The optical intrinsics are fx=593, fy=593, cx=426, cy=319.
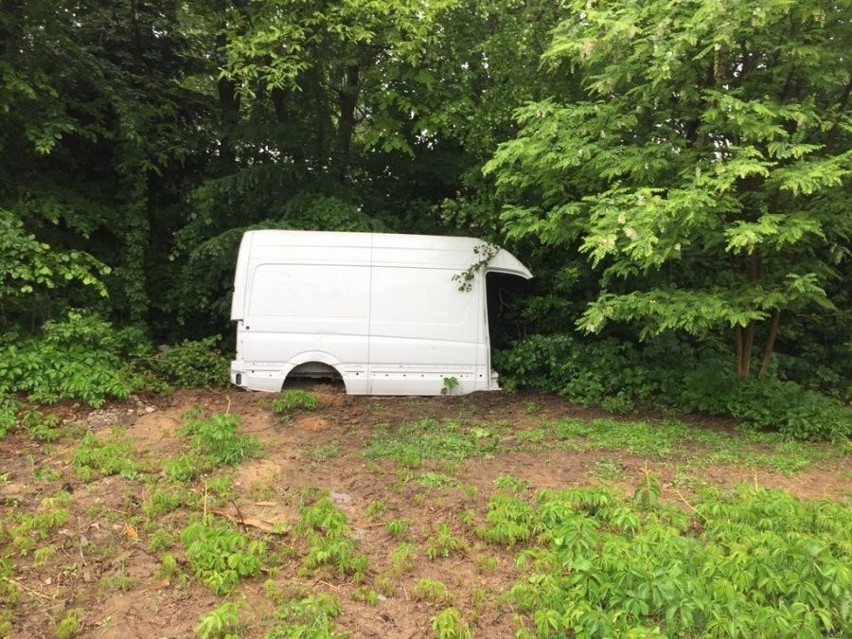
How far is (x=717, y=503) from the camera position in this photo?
4438mm

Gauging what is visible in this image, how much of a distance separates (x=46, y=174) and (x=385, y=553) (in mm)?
9109

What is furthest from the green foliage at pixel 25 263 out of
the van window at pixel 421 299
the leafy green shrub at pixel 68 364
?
the van window at pixel 421 299

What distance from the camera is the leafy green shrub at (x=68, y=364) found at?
708 cm

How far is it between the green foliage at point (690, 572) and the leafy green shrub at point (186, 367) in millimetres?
5751

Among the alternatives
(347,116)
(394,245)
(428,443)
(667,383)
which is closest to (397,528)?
(428,443)

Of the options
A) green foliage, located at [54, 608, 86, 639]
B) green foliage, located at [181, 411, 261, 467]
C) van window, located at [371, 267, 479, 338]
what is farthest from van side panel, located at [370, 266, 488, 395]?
green foliage, located at [54, 608, 86, 639]

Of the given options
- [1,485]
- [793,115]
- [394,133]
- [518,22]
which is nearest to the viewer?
[1,485]

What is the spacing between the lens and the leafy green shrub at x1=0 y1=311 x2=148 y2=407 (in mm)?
7078

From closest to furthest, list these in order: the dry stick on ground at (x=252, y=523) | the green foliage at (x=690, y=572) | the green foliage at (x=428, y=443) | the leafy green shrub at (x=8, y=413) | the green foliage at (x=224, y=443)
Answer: the green foliage at (x=690, y=572)
the dry stick on ground at (x=252, y=523)
the green foliage at (x=224, y=443)
the green foliage at (x=428, y=443)
the leafy green shrub at (x=8, y=413)

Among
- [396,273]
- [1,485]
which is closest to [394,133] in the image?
[396,273]

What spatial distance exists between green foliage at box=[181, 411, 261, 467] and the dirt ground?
168mm

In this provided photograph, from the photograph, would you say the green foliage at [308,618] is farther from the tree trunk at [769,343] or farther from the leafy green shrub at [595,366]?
the tree trunk at [769,343]

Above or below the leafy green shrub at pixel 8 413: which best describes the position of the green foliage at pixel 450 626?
below

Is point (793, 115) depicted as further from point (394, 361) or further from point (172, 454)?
point (172, 454)
